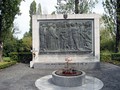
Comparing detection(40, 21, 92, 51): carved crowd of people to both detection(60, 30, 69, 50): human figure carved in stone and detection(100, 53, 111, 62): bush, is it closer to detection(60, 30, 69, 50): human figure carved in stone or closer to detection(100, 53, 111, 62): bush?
detection(60, 30, 69, 50): human figure carved in stone

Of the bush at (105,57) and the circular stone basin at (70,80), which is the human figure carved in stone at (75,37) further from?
the circular stone basin at (70,80)

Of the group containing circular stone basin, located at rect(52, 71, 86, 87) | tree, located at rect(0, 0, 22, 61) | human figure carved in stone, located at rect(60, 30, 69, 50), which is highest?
tree, located at rect(0, 0, 22, 61)

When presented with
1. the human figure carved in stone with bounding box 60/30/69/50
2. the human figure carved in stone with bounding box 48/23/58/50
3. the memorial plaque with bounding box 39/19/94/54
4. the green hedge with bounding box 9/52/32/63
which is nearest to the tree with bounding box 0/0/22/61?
the green hedge with bounding box 9/52/32/63

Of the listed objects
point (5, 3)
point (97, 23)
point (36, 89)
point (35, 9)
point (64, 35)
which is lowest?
point (36, 89)

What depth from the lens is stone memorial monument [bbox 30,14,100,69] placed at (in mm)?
16891

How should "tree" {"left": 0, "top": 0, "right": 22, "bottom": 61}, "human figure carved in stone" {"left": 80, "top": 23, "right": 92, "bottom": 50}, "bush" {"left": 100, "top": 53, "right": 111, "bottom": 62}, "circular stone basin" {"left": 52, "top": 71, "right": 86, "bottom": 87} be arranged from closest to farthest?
"circular stone basin" {"left": 52, "top": 71, "right": 86, "bottom": 87} < "human figure carved in stone" {"left": 80, "top": 23, "right": 92, "bottom": 50} < "tree" {"left": 0, "top": 0, "right": 22, "bottom": 61} < "bush" {"left": 100, "top": 53, "right": 111, "bottom": 62}

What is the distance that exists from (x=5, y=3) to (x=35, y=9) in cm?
3117

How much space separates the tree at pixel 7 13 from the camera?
18109 mm

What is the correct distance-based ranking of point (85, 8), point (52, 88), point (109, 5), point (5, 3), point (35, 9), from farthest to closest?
point (35, 9) < point (85, 8) < point (109, 5) < point (5, 3) < point (52, 88)

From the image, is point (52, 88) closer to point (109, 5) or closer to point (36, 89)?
Result: point (36, 89)

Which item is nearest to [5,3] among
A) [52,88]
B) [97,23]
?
[97,23]

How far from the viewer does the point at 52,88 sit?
963 cm

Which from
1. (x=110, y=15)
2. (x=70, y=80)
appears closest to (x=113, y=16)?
(x=110, y=15)

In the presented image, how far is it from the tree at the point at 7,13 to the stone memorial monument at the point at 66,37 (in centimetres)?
276
